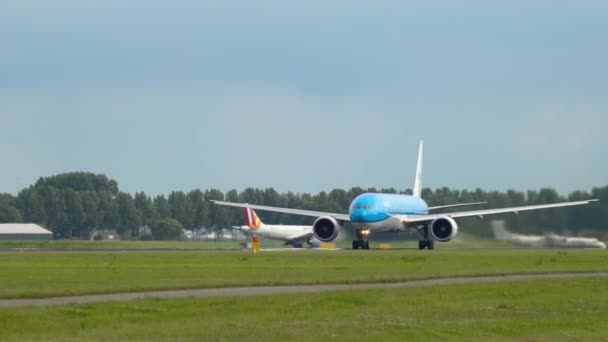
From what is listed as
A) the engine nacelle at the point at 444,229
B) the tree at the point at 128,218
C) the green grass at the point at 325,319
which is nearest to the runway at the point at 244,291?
the green grass at the point at 325,319

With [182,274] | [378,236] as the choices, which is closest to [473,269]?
[182,274]

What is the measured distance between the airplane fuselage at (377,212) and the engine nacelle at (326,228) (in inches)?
60.7

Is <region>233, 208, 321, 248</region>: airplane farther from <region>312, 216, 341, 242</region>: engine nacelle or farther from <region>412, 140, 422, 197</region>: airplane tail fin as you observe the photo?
<region>312, 216, 341, 242</region>: engine nacelle

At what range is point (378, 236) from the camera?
329ft

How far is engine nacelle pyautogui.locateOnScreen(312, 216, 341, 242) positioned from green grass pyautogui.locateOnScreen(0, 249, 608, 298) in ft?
81.0

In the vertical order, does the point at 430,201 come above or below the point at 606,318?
above

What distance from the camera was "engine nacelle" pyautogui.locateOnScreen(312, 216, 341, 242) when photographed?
9281 centimetres

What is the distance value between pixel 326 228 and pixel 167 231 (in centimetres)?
7714

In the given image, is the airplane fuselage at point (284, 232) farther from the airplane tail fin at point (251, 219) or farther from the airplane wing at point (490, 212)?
the airplane wing at point (490, 212)

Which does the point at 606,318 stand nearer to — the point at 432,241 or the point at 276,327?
the point at 276,327

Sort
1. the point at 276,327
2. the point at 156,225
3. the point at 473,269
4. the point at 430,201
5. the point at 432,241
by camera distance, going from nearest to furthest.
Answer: the point at 276,327, the point at 473,269, the point at 432,241, the point at 430,201, the point at 156,225

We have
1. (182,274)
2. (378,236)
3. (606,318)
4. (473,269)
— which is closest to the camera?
(606,318)

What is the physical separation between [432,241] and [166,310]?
64.6 metres

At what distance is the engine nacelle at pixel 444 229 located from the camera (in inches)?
3558
